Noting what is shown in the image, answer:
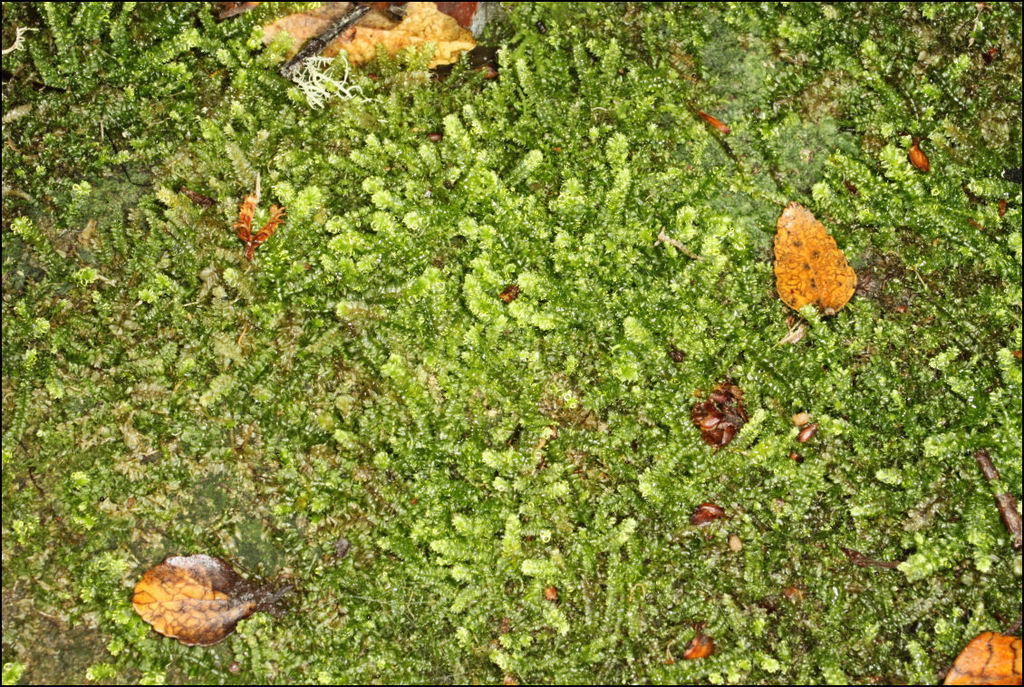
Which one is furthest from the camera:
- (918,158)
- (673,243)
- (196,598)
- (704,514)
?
(918,158)

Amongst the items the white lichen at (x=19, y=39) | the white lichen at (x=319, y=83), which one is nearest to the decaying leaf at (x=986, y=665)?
the white lichen at (x=319, y=83)

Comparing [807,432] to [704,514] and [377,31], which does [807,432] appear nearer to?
[704,514]

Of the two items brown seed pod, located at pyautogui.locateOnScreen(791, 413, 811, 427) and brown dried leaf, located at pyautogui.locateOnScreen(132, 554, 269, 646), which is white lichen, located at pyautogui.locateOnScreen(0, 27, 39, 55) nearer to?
brown dried leaf, located at pyautogui.locateOnScreen(132, 554, 269, 646)

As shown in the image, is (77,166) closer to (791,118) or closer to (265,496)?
(265,496)

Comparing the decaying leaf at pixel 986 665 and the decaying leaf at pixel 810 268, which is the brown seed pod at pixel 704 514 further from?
the decaying leaf at pixel 986 665

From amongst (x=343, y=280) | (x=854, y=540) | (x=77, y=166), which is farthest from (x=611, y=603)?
(x=77, y=166)

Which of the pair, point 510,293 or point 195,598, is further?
point 510,293

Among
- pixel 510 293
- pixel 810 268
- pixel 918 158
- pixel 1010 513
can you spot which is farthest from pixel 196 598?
pixel 918 158

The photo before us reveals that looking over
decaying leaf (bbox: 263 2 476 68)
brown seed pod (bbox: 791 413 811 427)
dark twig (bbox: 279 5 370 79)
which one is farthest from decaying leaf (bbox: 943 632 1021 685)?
dark twig (bbox: 279 5 370 79)
